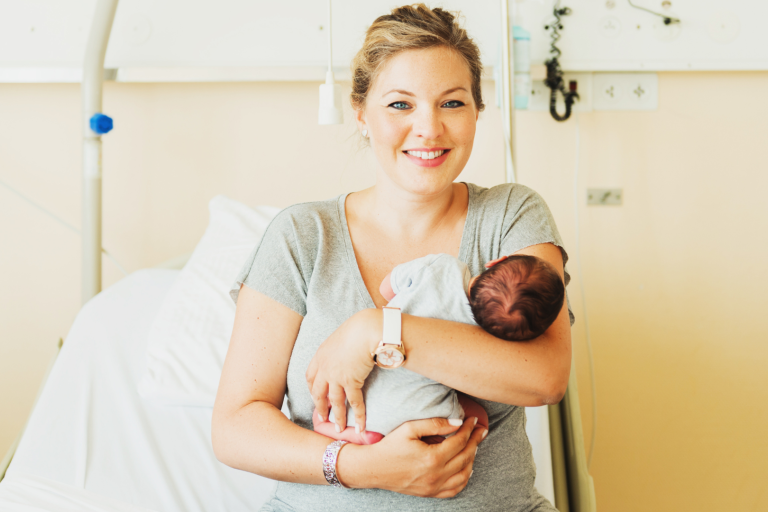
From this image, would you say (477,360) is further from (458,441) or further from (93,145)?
(93,145)

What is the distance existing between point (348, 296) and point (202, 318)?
0.56m

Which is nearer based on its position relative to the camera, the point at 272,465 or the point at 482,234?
the point at 272,465

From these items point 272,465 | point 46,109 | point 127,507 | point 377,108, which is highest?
point 46,109

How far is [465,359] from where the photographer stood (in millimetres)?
927

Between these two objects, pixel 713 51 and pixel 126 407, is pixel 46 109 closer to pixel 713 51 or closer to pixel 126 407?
pixel 126 407

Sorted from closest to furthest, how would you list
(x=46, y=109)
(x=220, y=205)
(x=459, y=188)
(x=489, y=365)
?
(x=489, y=365), (x=459, y=188), (x=220, y=205), (x=46, y=109)

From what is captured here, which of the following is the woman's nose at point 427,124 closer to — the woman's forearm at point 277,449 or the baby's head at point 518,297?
the baby's head at point 518,297

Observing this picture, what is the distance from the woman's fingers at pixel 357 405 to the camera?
0.95 m

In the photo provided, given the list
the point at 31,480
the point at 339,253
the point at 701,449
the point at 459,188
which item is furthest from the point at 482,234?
the point at 701,449

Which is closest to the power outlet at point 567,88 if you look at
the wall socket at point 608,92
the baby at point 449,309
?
the wall socket at point 608,92

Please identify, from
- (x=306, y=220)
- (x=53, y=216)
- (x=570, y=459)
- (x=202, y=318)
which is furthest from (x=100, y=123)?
(x=570, y=459)

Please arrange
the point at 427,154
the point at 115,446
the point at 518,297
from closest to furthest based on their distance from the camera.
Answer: the point at 518,297, the point at 427,154, the point at 115,446

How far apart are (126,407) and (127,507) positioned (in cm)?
33

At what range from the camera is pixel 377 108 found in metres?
1.15
